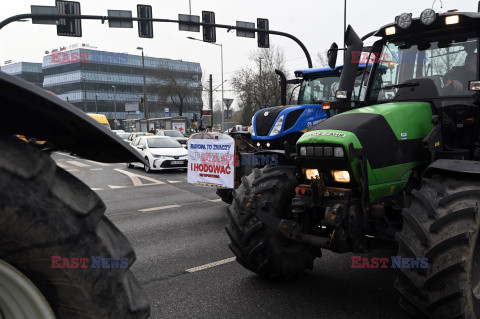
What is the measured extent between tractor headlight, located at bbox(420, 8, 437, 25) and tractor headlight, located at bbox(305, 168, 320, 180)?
1755 millimetres

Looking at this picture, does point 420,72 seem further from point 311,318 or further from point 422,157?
point 311,318

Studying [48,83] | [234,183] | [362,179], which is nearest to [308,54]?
[234,183]

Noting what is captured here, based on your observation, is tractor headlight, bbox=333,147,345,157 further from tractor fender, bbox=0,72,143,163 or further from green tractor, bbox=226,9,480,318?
tractor fender, bbox=0,72,143,163

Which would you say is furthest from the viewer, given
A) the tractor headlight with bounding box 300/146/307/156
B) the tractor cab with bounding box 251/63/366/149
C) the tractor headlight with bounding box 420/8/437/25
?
the tractor cab with bounding box 251/63/366/149

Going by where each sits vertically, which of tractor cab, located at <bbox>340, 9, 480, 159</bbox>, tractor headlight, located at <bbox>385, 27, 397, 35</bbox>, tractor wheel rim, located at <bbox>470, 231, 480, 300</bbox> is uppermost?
tractor headlight, located at <bbox>385, 27, 397, 35</bbox>

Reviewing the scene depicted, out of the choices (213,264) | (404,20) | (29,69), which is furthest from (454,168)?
(29,69)

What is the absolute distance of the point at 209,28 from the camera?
17.4m

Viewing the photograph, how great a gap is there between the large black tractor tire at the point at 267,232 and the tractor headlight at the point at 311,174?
1.54 ft

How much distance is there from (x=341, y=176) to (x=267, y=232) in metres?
1.00

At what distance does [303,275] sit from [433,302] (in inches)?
73.9

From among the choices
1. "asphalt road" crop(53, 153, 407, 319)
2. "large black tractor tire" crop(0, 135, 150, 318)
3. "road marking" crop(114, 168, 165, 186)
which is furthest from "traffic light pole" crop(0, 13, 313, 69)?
"large black tractor tire" crop(0, 135, 150, 318)

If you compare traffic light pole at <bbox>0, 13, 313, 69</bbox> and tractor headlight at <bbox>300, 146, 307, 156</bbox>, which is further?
traffic light pole at <bbox>0, 13, 313, 69</bbox>

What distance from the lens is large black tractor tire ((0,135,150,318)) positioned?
1.33m

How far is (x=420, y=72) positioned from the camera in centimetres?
393
